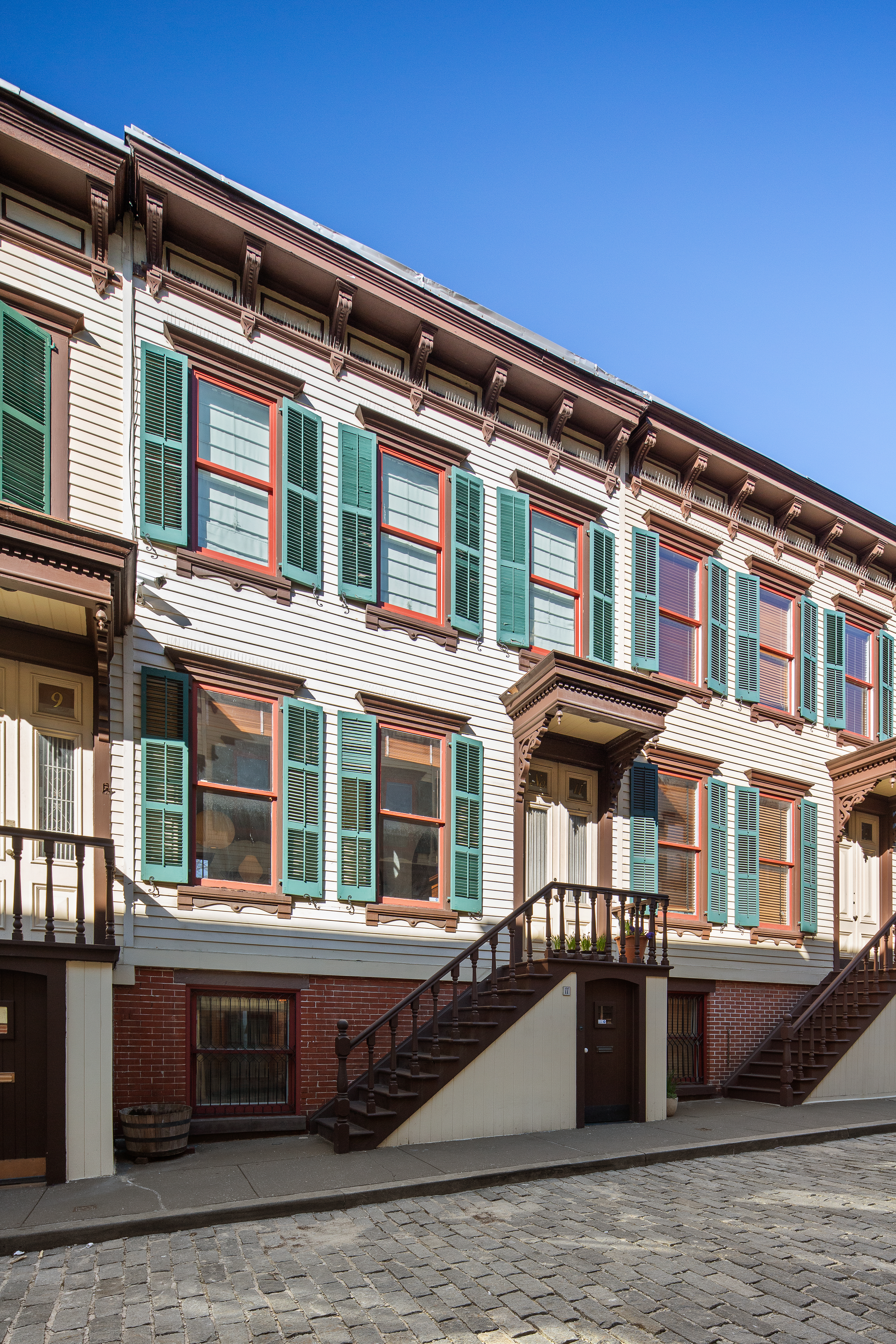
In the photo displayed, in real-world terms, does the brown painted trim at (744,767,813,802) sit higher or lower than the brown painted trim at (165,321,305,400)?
lower

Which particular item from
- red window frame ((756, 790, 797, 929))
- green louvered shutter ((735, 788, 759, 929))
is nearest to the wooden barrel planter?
green louvered shutter ((735, 788, 759, 929))

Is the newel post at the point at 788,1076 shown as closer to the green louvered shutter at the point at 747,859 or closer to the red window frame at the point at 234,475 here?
the green louvered shutter at the point at 747,859

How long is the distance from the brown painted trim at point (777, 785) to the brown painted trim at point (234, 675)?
8.52 metres

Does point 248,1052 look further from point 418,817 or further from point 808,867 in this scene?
point 808,867

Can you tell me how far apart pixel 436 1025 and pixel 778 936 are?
782 cm

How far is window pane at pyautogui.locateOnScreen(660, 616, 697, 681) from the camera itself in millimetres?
15789

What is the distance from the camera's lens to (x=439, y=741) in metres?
12.9


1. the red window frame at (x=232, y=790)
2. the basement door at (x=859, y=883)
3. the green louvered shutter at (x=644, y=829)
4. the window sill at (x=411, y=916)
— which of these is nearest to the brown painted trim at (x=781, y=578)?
the basement door at (x=859, y=883)

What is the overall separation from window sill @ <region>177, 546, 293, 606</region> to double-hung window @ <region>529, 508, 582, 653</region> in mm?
3877

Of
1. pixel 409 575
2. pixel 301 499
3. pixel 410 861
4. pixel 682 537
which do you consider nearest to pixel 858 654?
pixel 682 537

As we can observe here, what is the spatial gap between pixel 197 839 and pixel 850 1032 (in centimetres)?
1005

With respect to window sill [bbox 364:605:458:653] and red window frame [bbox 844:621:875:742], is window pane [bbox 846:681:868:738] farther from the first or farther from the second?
window sill [bbox 364:605:458:653]

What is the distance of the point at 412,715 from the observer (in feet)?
41.5

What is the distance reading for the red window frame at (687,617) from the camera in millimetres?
15749
